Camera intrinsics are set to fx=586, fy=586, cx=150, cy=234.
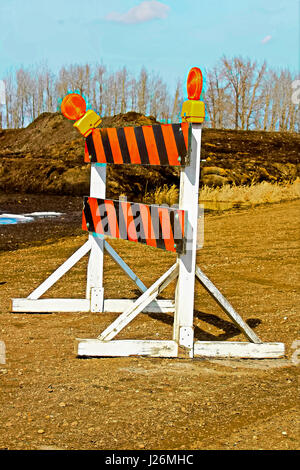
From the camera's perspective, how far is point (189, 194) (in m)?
4.58

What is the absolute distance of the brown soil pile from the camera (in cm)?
2617

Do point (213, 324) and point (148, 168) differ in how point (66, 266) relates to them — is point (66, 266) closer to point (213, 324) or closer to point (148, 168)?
point (213, 324)

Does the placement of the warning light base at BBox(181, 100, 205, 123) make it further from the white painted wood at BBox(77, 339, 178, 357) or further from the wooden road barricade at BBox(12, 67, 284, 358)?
the white painted wood at BBox(77, 339, 178, 357)

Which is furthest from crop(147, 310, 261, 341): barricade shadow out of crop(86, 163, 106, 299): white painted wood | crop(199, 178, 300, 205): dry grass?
crop(199, 178, 300, 205): dry grass

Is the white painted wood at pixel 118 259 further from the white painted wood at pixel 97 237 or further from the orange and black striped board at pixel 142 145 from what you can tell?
the orange and black striped board at pixel 142 145

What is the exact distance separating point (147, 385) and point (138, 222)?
4.99ft

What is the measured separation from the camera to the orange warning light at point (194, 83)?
4.41 meters

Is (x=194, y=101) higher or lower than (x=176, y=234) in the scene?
higher

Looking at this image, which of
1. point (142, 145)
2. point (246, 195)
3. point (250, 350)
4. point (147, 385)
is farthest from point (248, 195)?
point (147, 385)

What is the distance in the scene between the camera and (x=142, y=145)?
16.5 ft

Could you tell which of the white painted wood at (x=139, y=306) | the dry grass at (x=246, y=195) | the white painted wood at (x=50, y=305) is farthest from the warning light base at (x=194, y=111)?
the dry grass at (x=246, y=195)

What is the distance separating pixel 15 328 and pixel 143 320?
1290 millimetres

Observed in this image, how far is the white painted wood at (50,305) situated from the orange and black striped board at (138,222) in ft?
2.78
